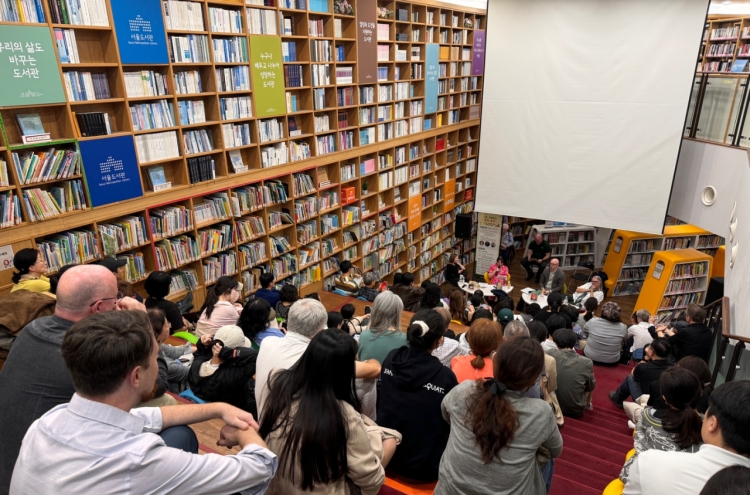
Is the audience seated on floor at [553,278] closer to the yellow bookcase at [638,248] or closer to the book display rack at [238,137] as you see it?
the yellow bookcase at [638,248]

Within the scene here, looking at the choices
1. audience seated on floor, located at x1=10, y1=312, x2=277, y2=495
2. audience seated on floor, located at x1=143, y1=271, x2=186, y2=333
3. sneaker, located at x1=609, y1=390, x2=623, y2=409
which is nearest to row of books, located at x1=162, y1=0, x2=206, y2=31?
audience seated on floor, located at x1=143, y1=271, x2=186, y2=333

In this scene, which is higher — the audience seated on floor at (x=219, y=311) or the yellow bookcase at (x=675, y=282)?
the audience seated on floor at (x=219, y=311)

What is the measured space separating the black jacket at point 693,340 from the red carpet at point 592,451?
0.91 metres

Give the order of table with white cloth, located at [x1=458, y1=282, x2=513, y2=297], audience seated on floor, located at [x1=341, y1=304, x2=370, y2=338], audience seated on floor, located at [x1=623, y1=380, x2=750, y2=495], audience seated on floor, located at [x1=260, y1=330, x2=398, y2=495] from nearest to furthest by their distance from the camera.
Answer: audience seated on floor, located at [x1=623, y1=380, x2=750, y2=495] < audience seated on floor, located at [x1=260, y1=330, x2=398, y2=495] < audience seated on floor, located at [x1=341, y1=304, x2=370, y2=338] < table with white cloth, located at [x1=458, y1=282, x2=513, y2=297]

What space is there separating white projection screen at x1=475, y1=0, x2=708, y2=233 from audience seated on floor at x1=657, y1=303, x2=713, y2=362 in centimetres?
325

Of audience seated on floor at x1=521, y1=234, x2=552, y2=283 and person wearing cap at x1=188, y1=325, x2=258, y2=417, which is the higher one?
person wearing cap at x1=188, y1=325, x2=258, y2=417

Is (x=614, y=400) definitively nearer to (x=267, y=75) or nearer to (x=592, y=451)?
(x=592, y=451)

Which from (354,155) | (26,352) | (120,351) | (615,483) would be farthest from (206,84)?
(615,483)

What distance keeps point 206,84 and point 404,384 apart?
4.30 meters

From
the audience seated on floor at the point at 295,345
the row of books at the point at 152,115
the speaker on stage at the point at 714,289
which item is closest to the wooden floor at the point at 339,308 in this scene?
the audience seated on floor at the point at 295,345

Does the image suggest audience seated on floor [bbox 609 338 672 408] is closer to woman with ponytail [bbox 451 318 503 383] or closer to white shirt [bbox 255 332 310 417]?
woman with ponytail [bbox 451 318 503 383]

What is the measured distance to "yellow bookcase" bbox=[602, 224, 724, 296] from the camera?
9.80 metres

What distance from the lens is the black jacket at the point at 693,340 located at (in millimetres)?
4746

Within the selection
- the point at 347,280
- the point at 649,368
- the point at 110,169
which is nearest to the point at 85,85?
the point at 110,169
